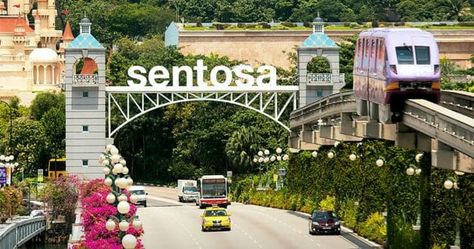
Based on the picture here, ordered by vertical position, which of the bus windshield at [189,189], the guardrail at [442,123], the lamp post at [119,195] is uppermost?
the guardrail at [442,123]

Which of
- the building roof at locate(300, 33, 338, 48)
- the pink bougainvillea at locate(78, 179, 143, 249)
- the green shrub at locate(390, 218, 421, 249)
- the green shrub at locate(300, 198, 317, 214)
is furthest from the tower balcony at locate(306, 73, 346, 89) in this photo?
the green shrub at locate(390, 218, 421, 249)

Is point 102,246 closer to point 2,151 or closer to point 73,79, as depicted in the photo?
point 73,79

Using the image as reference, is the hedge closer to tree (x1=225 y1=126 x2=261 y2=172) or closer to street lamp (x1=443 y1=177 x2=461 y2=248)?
street lamp (x1=443 y1=177 x2=461 y2=248)

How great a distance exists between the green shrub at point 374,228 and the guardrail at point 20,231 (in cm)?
1538

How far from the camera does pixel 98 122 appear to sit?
105m

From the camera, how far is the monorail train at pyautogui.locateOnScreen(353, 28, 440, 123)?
60.9 m

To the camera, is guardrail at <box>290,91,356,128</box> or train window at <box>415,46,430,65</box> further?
guardrail at <box>290,91,356,128</box>

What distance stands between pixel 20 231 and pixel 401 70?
31.8 meters

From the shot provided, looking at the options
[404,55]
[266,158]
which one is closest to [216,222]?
[404,55]

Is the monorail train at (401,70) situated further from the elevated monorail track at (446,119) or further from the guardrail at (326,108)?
the guardrail at (326,108)

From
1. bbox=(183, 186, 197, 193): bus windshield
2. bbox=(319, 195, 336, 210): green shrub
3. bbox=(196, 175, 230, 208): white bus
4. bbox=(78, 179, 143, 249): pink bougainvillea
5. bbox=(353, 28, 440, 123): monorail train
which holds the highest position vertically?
bbox=(353, 28, 440, 123): monorail train

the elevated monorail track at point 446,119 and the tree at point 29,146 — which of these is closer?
the elevated monorail track at point 446,119

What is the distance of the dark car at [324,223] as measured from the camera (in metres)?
78.1

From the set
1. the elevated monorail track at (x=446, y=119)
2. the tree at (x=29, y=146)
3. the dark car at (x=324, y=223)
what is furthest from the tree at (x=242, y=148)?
the elevated monorail track at (x=446, y=119)
